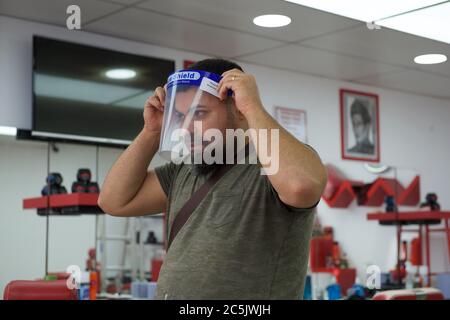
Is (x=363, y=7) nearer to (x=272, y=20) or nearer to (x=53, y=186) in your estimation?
(x=272, y=20)

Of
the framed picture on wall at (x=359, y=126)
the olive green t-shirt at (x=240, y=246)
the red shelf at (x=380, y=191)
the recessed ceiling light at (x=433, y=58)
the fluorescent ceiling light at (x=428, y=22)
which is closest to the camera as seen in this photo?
the olive green t-shirt at (x=240, y=246)

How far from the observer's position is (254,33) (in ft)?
14.4

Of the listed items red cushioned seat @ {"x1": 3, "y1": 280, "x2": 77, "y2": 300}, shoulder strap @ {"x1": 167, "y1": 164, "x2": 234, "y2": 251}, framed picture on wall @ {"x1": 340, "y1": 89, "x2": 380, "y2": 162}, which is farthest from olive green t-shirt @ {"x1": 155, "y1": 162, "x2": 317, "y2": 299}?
framed picture on wall @ {"x1": 340, "y1": 89, "x2": 380, "y2": 162}

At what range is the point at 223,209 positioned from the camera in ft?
4.17

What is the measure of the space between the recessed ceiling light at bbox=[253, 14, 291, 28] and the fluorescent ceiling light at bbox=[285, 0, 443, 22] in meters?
0.26

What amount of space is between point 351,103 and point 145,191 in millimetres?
4315

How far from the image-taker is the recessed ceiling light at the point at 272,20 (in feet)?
13.3

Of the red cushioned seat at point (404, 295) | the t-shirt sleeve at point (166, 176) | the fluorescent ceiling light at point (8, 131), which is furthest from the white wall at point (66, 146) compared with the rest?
the t-shirt sleeve at point (166, 176)

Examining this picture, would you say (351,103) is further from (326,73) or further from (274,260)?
(274,260)

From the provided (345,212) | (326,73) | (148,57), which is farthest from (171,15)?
(345,212)

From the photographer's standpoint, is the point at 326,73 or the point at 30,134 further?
the point at 326,73

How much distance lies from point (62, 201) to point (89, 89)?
0.88 metres

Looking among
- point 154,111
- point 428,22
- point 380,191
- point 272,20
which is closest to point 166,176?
point 154,111

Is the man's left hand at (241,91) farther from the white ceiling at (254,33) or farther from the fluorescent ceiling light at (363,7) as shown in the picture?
the fluorescent ceiling light at (363,7)
